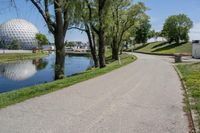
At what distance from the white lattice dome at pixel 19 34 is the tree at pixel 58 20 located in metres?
119

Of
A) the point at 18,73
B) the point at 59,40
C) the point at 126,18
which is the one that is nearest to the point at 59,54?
the point at 59,40

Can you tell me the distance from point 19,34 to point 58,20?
126m

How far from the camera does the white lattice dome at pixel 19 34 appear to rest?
135500 millimetres

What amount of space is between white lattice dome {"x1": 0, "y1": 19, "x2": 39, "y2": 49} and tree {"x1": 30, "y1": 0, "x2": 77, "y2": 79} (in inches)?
4701

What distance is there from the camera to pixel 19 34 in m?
139

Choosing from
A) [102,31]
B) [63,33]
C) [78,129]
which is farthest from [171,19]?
[78,129]

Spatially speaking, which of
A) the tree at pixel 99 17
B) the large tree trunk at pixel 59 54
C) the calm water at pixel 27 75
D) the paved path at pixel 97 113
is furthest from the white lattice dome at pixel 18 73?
the paved path at pixel 97 113

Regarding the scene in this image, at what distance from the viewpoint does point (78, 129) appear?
6.38 m

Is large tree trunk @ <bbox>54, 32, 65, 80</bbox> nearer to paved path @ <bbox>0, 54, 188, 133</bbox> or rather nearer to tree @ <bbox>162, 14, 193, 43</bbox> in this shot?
paved path @ <bbox>0, 54, 188, 133</bbox>

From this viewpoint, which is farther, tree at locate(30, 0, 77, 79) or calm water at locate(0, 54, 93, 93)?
calm water at locate(0, 54, 93, 93)

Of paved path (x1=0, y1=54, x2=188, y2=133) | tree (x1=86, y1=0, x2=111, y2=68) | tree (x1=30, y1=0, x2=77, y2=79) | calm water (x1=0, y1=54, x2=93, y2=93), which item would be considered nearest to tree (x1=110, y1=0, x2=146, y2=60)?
calm water (x1=0, y1=54, x2=93, y2=93)

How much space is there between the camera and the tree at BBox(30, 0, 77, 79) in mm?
17500

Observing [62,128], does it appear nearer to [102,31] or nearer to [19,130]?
[19,130]

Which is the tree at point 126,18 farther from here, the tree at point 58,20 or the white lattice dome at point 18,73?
the tree at point 58,20
